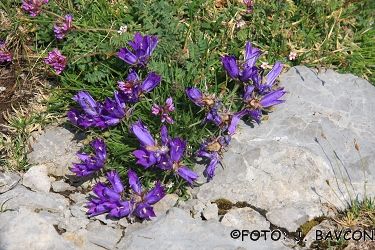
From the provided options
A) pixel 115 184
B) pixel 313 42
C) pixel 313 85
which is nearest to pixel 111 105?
pixel 115 184

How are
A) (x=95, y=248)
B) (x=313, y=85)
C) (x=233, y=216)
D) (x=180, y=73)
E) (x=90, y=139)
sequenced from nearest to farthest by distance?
(x=95, y=248)
(x=233, y=216)
(x=90, y=139)
(x=180, y=73)
(x=313, y=85)

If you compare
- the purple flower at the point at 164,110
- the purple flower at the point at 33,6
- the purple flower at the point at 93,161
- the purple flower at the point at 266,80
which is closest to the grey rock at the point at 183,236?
the purple flower at the point at 93,161

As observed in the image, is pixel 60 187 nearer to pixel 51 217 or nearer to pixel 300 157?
pixel 51 217

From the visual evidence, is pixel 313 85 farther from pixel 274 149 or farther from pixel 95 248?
pixel 95 248

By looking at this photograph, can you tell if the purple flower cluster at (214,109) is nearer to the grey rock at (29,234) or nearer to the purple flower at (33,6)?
the grey rock at (29,234)

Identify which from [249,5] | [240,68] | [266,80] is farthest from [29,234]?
[249,5]

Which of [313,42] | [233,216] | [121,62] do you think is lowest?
[233,216]
